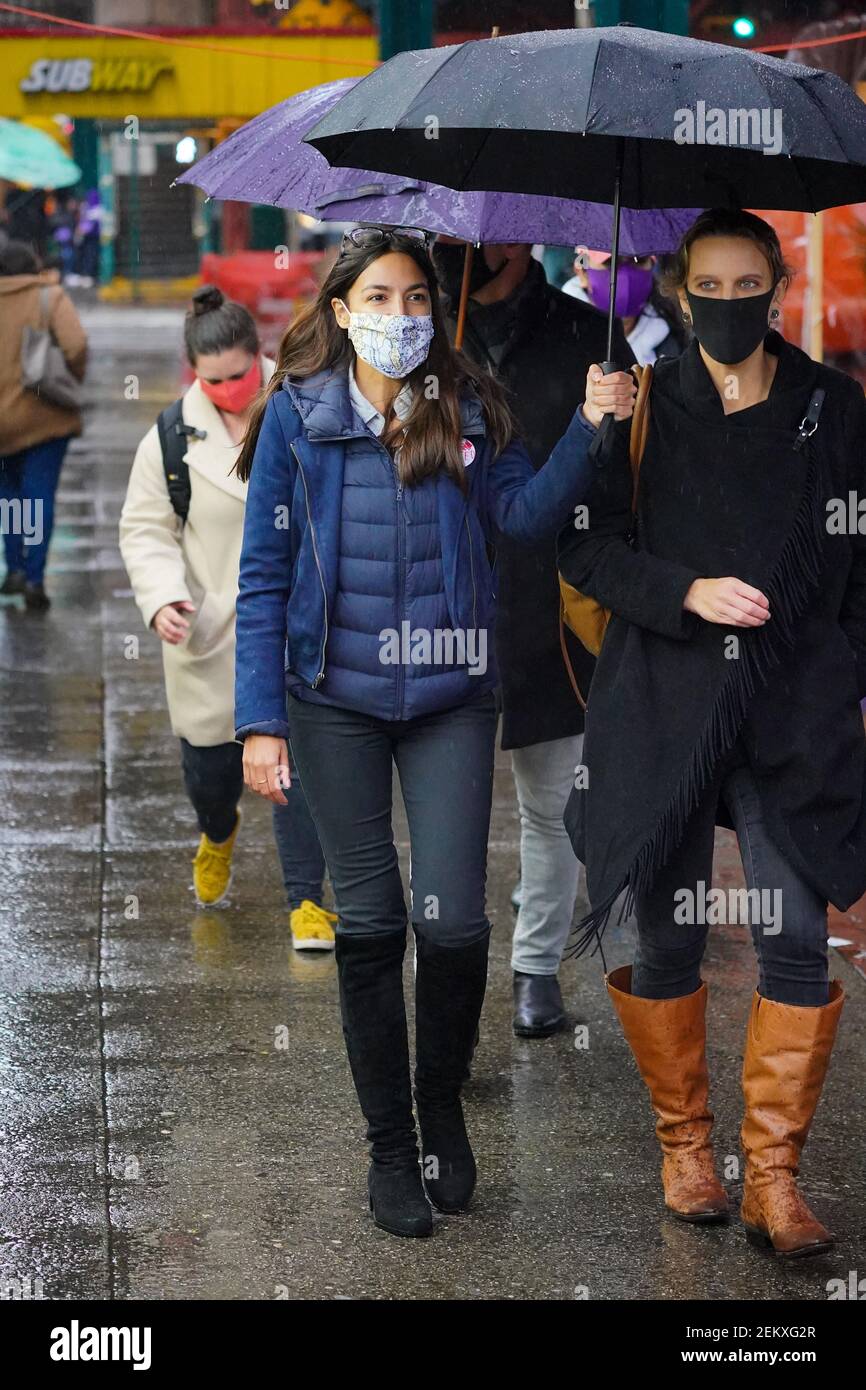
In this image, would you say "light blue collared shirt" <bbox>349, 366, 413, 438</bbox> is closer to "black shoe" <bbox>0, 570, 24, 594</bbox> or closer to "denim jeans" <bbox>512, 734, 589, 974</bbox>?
"denim jeans" <bbox>512, 734, 589, 974</bbox>

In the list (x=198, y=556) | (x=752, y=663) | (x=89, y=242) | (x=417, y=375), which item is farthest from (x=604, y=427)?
(x=89, y=242)

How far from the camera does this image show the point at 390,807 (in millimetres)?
4008

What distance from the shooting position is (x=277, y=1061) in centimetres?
493

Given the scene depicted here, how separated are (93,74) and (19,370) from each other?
22.8m

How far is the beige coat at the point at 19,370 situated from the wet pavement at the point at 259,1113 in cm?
387

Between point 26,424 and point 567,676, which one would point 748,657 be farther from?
point 26,424

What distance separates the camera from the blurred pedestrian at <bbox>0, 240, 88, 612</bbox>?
1067 centimetres

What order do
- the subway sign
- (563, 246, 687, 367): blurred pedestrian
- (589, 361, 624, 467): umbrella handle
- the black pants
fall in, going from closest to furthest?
(589, 361, 624, 467): umbrella handle < the black pants < (563, 246, 687, 367): blurred pedestrian < the subway sign

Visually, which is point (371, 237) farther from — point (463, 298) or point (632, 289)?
point (632, 289)

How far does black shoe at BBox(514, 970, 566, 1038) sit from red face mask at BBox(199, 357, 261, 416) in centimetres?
183

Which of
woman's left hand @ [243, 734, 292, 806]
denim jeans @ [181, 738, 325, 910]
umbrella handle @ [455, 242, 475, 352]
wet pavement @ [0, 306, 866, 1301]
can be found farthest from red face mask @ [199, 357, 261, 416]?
woman's left hand @ [243, 734, 292, 806]

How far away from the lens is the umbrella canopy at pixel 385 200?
184 inches

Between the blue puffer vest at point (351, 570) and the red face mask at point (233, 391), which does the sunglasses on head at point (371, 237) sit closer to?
the blue puffer vest at point (351, 570)
